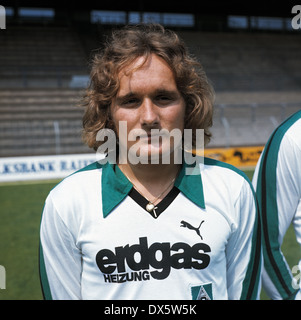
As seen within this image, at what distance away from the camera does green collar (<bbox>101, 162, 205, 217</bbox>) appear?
4.31 feet

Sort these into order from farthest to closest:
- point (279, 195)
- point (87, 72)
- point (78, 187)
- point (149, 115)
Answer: point (87, 72) → point (279, 195) → point (78, 187) → point (149, 115)

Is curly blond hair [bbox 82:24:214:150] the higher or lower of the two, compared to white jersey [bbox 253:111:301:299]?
higher

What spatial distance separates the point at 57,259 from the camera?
4.45 ft

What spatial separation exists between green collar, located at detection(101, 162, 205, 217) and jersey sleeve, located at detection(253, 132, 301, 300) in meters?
0.37

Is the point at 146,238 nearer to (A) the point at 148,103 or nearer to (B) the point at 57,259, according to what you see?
→ (B) the point at 57,259

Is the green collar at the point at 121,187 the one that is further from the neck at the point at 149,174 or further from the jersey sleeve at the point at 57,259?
the jersey sleeve at the point at 57,259

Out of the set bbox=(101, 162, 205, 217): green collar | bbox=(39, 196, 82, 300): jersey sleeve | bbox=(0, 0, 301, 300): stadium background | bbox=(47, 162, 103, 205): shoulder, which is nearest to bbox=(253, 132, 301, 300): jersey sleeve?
bbox=(101, 162, 205, 217): green collar

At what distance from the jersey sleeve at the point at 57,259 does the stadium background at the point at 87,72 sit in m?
4.77

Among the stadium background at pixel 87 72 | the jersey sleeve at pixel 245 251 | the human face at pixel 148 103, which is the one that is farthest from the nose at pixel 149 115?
the stadium background at pixel 87 72

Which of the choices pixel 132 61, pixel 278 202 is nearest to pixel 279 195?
pixel 278 202

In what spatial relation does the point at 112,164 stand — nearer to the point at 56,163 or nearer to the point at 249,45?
the point at 56,163

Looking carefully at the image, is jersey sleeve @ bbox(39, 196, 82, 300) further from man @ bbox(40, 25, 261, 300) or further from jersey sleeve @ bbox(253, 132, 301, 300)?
jersey sleeve @ bbox(253, 132, 301, 300)

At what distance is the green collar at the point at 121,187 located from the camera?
1.31 metres

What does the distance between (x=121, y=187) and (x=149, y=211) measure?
0.46 feet
